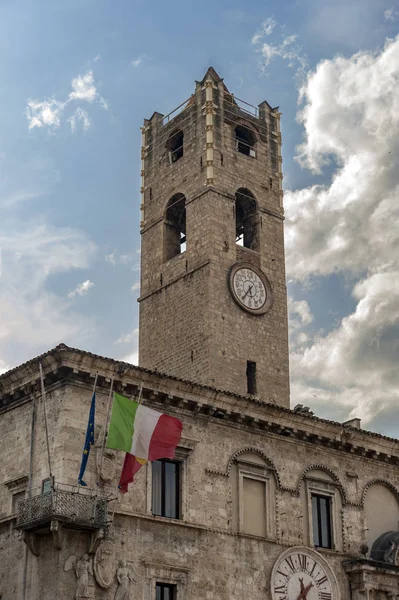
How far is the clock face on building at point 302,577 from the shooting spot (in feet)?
94.3

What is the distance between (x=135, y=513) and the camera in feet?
85.9

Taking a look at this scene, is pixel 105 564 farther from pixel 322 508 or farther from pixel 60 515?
pixel 322 508

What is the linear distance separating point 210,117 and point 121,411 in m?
20.9

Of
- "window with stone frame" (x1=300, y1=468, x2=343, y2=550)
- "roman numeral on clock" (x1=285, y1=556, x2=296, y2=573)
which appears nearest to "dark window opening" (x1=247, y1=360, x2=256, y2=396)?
"window with stone frame" (x1=300, y1=468, x2=343, y2=550)

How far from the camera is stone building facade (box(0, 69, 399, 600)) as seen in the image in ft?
82.4

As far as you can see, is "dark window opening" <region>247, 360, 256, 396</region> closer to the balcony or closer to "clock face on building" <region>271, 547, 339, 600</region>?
"clock face on building" <region>271, 547, 339, 600</region>

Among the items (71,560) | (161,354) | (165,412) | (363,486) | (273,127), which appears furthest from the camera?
(273,127)

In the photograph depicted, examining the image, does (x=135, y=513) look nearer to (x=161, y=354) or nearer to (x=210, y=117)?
(x=161, y=354)

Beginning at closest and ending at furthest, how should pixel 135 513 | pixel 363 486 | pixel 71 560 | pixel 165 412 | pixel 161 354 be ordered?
pixel 71 560, pixel 135 513, pixel 165 412, pixel 363 486, pixel 161 354

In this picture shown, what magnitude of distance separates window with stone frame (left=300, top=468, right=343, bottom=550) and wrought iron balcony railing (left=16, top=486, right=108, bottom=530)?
821 cm

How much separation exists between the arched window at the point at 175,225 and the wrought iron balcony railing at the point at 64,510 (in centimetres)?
1966

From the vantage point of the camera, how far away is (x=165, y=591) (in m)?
26.3

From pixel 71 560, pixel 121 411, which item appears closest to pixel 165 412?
pixel 121 411

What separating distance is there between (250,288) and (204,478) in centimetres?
1419
